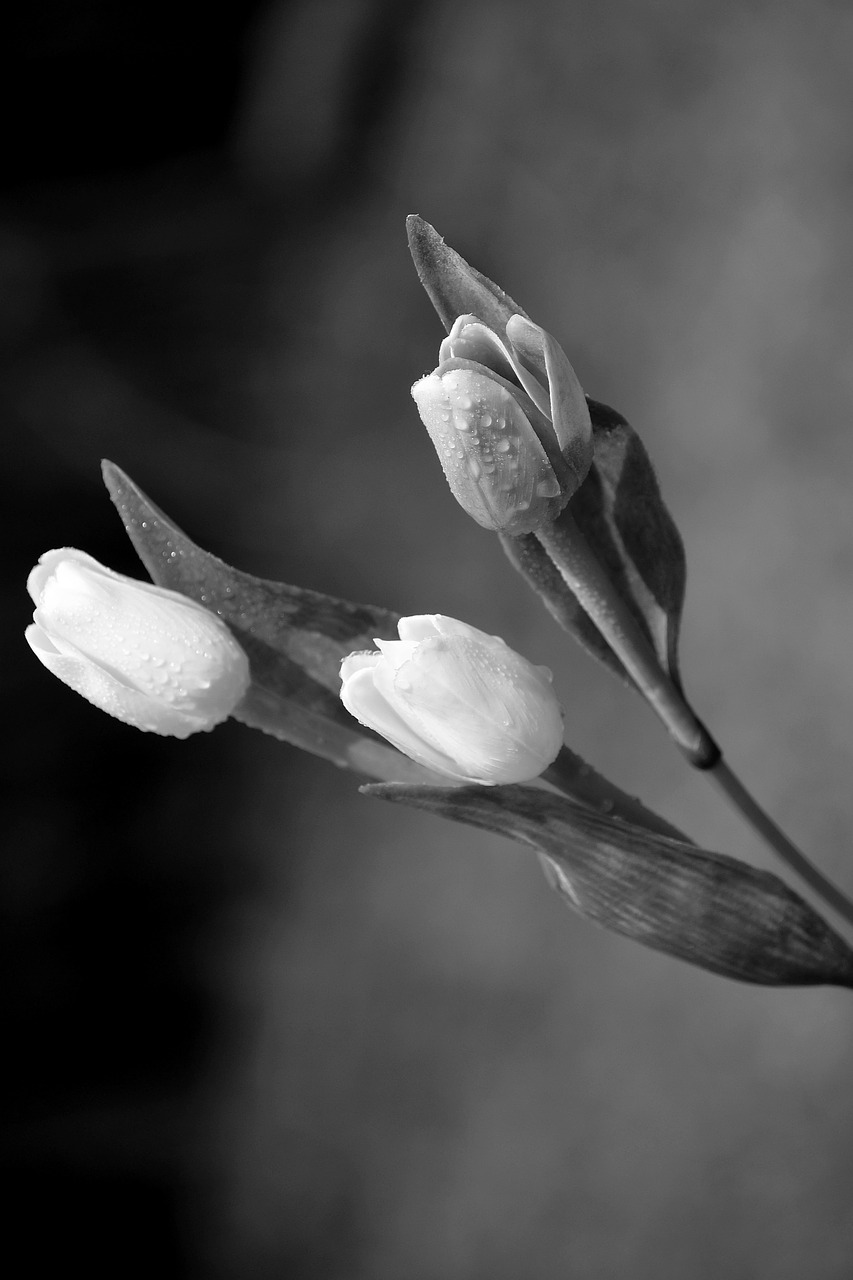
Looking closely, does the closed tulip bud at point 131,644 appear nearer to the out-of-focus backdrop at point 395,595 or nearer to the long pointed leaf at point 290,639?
the long pointed leaf at point 290,639

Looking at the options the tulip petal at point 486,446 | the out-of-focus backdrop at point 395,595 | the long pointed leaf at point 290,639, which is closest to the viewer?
the tulip petal at point 486,446

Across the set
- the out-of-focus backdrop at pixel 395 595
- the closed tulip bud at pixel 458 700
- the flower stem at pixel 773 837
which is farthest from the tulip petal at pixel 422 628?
the out-of-focus backdrop at pixel 395 595

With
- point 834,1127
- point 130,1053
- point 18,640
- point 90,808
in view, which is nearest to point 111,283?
point 18,640

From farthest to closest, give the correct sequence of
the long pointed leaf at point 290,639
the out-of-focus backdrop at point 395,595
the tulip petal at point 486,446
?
the out-of-focus backdrop at point 395,595, the long pointed leaf at point 290,639, the tulip petal at point 486,446

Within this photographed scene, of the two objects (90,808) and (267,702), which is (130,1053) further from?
(267,702)

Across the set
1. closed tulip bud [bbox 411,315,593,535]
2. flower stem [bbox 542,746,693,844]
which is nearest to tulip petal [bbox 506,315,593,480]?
closed tulip bud [bbox 411,315,593,535]

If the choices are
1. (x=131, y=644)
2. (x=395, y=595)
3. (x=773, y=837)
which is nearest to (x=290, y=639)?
(x=131, y=644)

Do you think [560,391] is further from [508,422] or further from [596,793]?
[596,793]

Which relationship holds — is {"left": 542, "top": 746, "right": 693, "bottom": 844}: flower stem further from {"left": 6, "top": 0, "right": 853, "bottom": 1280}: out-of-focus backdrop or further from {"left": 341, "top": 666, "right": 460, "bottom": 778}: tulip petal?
{"left": 6, "top": 0, "right": 853, "bottom": 1280}: out-of-focus backdrop
